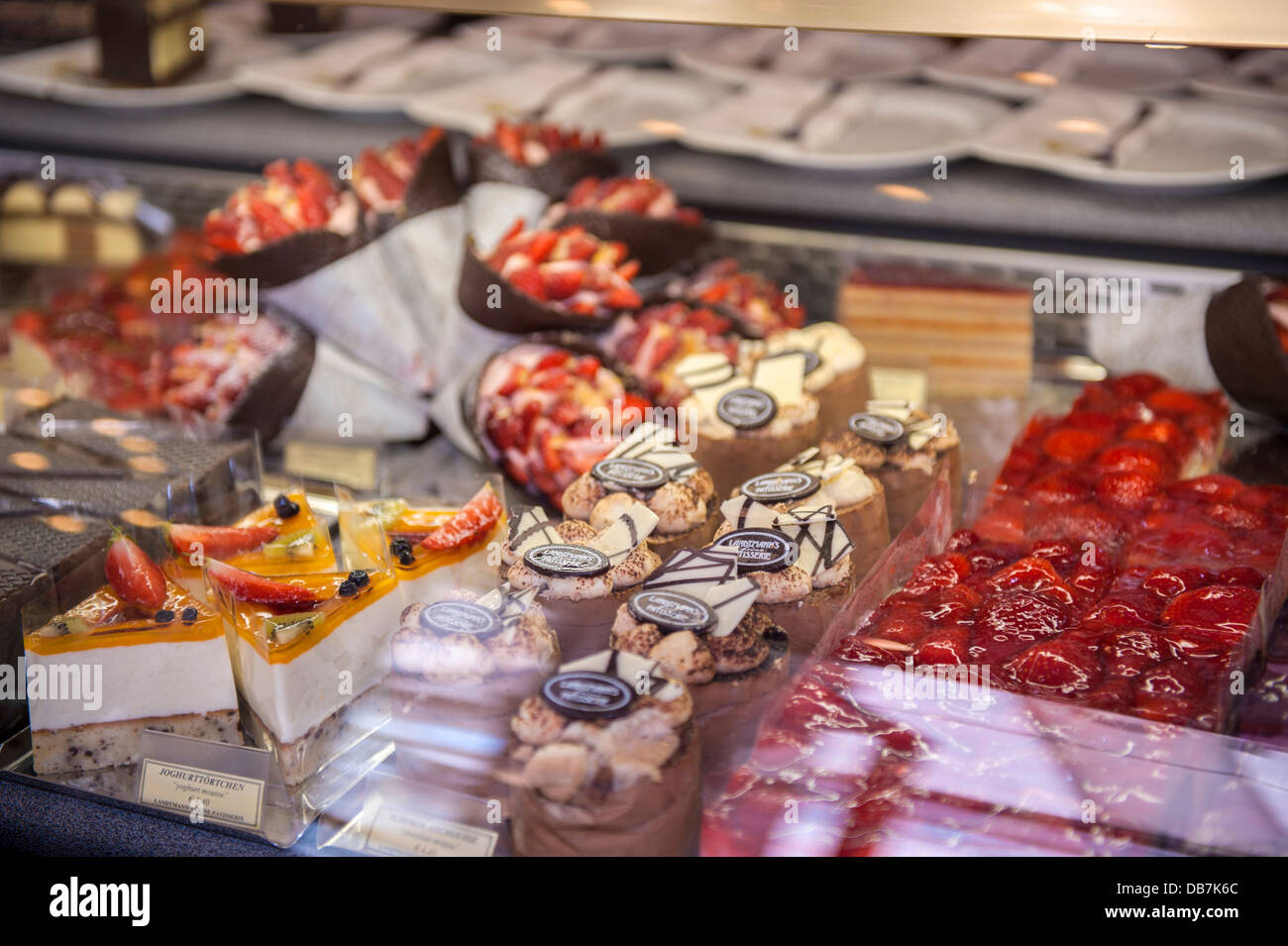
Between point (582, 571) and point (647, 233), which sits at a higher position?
point (647, 233)

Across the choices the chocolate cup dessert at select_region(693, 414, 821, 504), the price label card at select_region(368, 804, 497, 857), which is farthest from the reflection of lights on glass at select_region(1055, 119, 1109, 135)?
the price label card at select_region(368, 804, 497, 857)

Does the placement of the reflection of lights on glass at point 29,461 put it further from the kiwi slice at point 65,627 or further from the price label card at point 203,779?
the price label card at point 203,779

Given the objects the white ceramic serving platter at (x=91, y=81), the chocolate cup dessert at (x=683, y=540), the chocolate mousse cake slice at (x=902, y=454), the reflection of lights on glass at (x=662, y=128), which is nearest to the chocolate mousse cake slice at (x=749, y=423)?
the chocolate mousse cake slice at (x=902, y=454)

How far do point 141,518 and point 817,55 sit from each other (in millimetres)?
2182

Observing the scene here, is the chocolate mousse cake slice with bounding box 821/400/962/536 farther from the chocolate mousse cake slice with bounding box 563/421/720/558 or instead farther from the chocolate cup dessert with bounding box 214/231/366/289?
the chocolate cup dessert with bounding box 214/231/366/289

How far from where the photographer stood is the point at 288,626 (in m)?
2.02

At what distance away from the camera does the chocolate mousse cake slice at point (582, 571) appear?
6.73 feet

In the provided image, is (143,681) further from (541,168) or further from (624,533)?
(541,168)

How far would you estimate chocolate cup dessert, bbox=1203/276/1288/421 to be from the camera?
2.68 meters

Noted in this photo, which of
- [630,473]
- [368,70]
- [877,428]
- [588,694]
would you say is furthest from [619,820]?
[368,70]

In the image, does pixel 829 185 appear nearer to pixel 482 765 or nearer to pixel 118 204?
pixel 482 765

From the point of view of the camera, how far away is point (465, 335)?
3.13 metres

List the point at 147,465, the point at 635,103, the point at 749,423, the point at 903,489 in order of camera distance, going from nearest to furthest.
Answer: the point at 903,489
the point at 749,423
the point at 147,465
the point at 635,103
